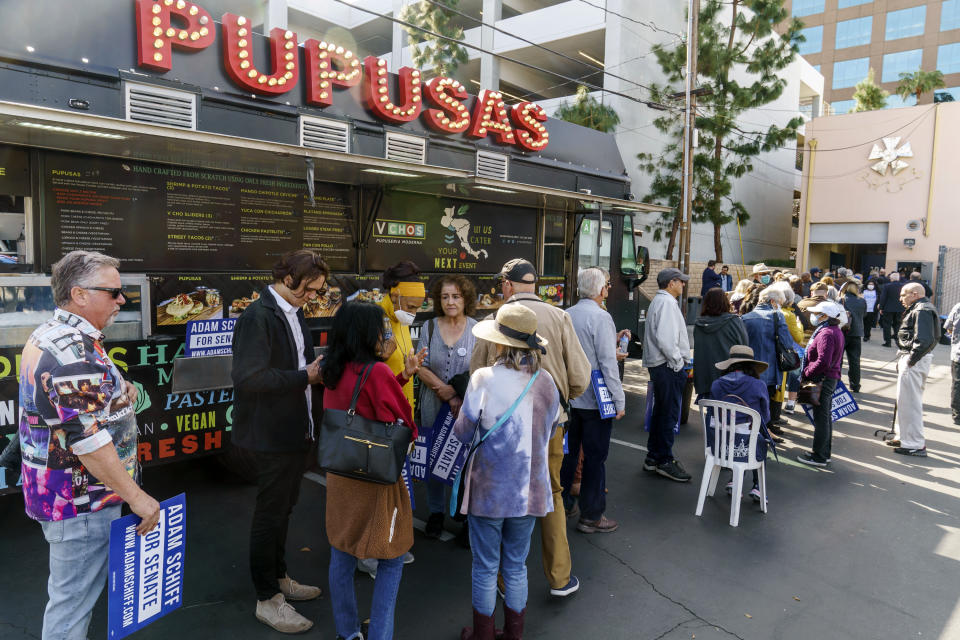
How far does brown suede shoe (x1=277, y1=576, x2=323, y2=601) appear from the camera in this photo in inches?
136

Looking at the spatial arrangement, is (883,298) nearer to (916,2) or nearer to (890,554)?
(890,554)

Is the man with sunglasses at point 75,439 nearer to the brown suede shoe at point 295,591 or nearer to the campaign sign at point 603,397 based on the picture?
the brown suede shoe at point 295,591

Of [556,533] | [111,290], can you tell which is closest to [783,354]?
[556,533]

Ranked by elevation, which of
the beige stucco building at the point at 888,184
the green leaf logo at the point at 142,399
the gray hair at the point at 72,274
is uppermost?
the beige stucco building at the point at 888,184

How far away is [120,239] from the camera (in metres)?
4.38

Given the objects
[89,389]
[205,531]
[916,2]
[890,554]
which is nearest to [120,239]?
[205,531]

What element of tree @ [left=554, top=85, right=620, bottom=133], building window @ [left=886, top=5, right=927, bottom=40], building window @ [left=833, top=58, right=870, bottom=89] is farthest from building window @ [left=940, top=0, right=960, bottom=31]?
tree @ [left=554, top=85, right=620, bottom=133]

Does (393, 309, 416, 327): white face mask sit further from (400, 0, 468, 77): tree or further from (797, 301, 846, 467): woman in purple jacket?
(400, 0, 468, 77): tree

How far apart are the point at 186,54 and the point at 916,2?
51051mm

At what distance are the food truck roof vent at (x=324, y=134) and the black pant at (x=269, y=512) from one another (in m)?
2.92

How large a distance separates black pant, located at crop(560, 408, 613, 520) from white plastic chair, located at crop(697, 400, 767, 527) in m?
1.06

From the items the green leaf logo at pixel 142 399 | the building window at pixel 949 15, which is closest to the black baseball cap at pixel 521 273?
the green leaf logo at pixel 142 399

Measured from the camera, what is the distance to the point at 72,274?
2.31 metres

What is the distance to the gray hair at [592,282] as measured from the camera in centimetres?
437
